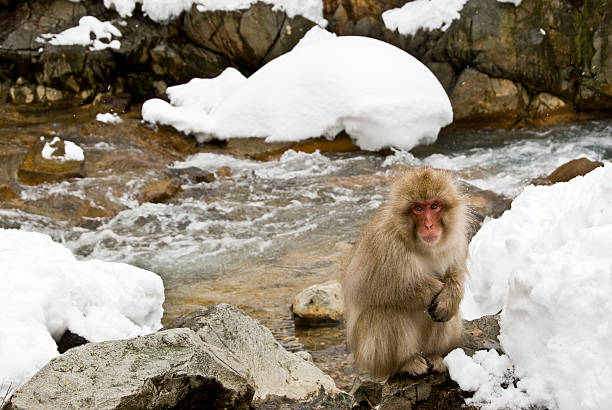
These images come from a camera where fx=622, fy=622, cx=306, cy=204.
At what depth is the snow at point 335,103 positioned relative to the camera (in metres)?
9.45

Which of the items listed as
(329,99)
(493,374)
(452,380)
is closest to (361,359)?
(452,380)

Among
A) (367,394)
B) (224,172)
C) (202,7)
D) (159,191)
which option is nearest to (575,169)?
(367,394)

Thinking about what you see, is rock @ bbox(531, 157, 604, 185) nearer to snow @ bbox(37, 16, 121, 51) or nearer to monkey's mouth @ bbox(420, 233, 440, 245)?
monkey's mouth @ bbox(420, 233, 440, 245)

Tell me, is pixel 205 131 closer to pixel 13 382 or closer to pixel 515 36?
pixel 515 36

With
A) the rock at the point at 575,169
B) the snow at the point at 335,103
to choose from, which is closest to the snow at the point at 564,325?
the rock at the point at 575,169

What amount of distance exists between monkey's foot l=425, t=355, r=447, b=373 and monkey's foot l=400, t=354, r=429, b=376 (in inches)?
0.8

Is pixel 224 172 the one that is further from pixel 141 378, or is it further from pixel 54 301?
pixel 141 378

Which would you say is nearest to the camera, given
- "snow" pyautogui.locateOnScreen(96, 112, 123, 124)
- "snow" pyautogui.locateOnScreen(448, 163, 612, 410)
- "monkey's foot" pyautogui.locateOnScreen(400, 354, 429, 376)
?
"snow" pyautogui.locateOnScreen(448, 163, 612, 410)

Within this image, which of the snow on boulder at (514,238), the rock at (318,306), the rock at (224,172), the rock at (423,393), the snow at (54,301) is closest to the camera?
the rock at (423,393)

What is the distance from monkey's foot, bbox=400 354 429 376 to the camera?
2510 millimetres

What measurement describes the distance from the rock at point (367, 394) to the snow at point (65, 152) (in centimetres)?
673

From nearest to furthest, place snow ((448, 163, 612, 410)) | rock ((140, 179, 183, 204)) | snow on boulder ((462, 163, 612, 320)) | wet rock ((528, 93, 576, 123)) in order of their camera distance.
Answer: snow ((448, 163, 612, 410)), snow on boulder ((462, 163, 612, 320)), rock ((140, 179, 183, 204)), wet rock ((528, 93, 576, 123))

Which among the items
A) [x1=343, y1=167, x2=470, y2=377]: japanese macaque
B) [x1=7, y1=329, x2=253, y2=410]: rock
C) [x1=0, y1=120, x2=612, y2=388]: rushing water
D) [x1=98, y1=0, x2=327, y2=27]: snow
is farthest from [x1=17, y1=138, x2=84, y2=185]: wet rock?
[x1=343, y1=167, x2=470, y2=377]: japanese macaque

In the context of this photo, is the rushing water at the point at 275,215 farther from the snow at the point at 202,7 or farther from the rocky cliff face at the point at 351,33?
the snow at the point at 202,7
